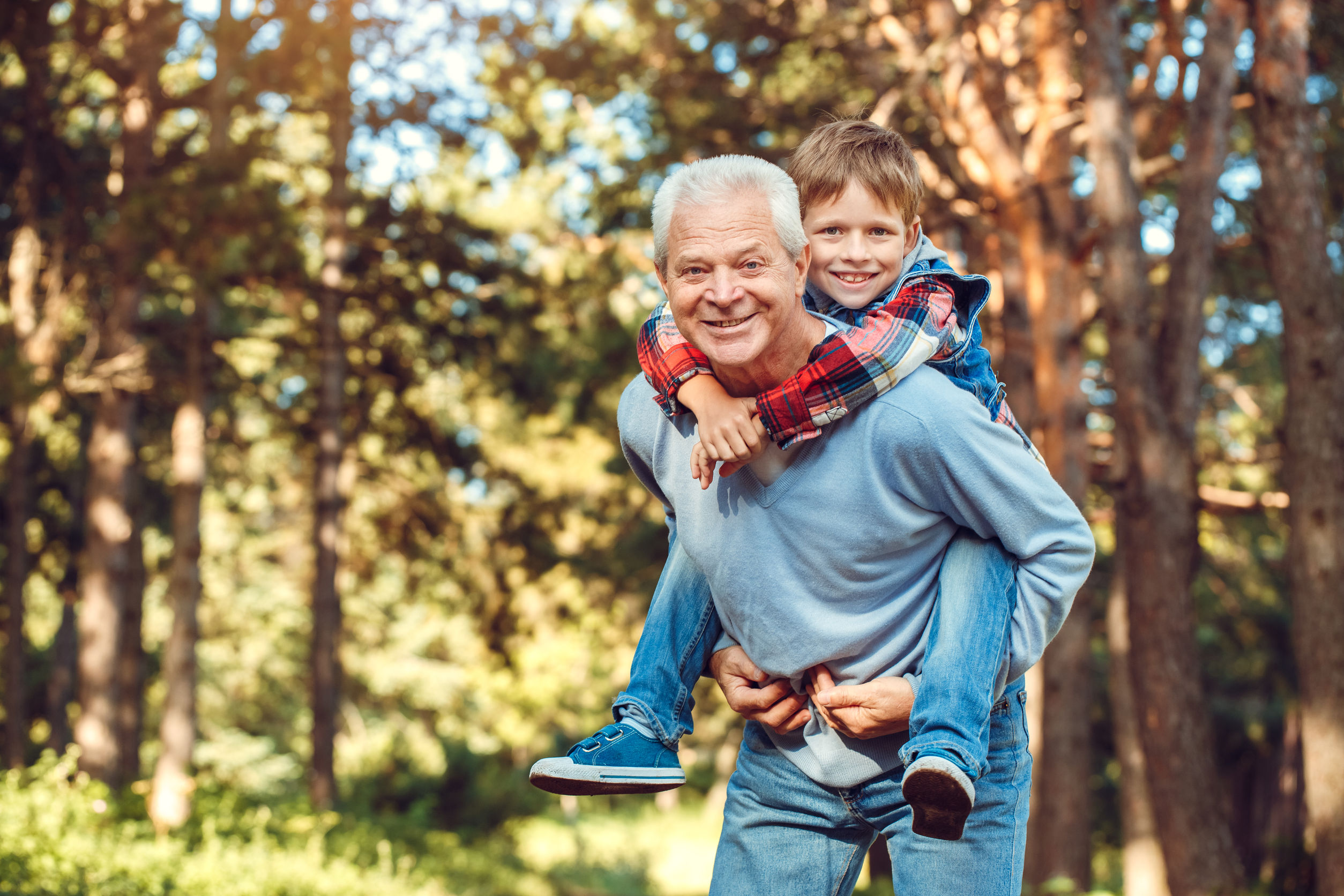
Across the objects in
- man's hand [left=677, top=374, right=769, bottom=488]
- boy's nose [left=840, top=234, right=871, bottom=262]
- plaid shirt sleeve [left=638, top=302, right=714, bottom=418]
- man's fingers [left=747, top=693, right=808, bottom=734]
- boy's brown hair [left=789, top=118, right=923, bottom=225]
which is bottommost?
man's fingers [left=747, top=693, right=808, bottom=734]

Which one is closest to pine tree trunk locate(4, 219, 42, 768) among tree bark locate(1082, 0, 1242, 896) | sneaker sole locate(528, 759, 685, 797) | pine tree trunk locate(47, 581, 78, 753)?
pine tree trunk locate(47, 581, 78, 753)

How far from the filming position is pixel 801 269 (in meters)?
2.11

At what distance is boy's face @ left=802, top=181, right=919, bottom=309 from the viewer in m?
2.35

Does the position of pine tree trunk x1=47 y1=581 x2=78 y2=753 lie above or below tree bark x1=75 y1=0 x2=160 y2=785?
below

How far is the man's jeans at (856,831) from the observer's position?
2074mm

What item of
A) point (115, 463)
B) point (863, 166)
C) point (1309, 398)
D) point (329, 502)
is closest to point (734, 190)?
point (863, 166)

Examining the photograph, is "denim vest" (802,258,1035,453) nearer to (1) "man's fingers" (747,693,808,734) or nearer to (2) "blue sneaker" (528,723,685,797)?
(1) "man's fingers" (747,693,808,734)

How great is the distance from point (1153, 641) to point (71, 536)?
1491cm

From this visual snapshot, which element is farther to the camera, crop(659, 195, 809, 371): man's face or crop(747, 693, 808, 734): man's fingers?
crop(747, 693, 808, 734): man's fingers

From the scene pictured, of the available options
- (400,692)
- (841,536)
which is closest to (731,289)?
(841,536)

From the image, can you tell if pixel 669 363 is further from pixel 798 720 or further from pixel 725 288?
pixel 798 720

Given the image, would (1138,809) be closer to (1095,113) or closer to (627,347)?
(1095,113)

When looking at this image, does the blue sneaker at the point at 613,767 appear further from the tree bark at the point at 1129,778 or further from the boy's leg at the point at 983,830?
the tree bark at the point at 1129,778

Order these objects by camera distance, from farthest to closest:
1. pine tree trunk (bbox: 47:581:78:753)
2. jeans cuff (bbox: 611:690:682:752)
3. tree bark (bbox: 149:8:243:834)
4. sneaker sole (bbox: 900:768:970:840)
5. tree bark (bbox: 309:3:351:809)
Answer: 1. pine tree trunk (bbox: 47:581:78:753)
2. tree bark (bbox: 309:3:351:809)
3. tree bark (bbox: 149:8:243:834)
4. jeans cuff (bbox: 611:690:682:752)
5. sneaker sole (bbox: 900:768:970:840)
